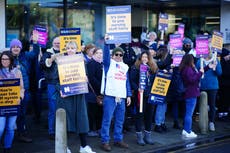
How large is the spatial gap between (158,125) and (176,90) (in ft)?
2.95

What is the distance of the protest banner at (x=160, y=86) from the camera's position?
9984 millimetres

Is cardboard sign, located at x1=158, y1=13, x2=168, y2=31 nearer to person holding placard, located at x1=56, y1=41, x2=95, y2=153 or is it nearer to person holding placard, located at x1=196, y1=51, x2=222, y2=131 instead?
person holding placard, located at x1=196, y1=51, x2=222, y2=131

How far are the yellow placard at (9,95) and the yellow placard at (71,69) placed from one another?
852 millimetres

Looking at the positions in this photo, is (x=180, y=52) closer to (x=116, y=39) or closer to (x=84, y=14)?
(x=116, y=39)

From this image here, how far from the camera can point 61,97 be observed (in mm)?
8367

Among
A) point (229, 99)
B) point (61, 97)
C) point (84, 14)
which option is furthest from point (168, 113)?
point (61, 97)

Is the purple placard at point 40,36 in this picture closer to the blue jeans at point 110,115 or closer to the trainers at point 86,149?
the blue jeans at point 110,115

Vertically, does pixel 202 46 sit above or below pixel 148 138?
above

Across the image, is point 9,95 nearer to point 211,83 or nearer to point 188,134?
point 188,134

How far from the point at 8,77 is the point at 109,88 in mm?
1843

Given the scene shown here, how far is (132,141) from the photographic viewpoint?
1005cm

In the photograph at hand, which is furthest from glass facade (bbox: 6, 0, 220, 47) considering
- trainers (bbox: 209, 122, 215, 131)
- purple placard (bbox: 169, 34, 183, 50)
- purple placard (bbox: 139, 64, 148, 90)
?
trainers (bbox: 209, 122, 215, 131)

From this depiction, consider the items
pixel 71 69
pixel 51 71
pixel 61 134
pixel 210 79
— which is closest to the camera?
pixel 61 134

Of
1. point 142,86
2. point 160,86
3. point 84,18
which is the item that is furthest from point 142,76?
point 84,18
